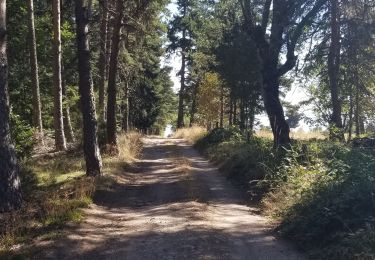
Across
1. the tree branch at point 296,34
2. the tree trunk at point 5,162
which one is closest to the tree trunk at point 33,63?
the tree branch at point 296,34

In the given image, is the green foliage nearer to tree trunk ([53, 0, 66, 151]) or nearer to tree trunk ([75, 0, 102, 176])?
tree trunk ([75, 0, 102, 176])

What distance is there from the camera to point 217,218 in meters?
9.86

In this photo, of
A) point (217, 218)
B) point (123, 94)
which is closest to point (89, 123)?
point (217, 218)

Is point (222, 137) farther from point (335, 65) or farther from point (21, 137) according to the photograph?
point (21, 137)

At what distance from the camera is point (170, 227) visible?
899 cm

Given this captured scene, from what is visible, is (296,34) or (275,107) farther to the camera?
(275,107)

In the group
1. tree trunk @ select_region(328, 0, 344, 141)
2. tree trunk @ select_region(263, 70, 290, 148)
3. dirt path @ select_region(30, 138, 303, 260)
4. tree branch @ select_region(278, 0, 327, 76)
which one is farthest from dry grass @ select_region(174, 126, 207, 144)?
dirt path @ select_region(30, 138, 303, 260)

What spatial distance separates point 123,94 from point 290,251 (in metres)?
30.8

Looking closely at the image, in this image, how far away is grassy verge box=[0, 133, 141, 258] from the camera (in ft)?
27.3

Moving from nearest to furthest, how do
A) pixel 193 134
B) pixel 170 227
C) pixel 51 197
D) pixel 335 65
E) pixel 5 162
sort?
1. pixel 170 227
2. pixel 5 162
3. pixel 51 197
4. pixel 335 65
5. pixel 193 134

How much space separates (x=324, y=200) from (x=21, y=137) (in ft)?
34.4

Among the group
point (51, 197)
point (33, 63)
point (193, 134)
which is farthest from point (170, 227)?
point (193, 134)

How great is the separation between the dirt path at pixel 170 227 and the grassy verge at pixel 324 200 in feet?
1.38

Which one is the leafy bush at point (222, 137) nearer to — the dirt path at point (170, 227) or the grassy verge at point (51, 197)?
the grassy verge at point (51, 197)
